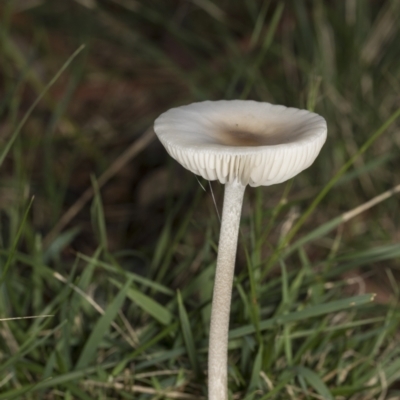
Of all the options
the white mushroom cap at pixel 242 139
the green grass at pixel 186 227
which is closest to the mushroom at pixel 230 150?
the white mushroom cap at pixel 242 139

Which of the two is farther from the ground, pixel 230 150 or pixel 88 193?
pixel 230 150

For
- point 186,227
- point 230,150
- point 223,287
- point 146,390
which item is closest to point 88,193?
point 186,227

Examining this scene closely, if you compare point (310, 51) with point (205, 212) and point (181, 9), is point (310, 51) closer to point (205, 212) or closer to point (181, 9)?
point (205, 212)

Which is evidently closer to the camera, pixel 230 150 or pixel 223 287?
pixel 230 150

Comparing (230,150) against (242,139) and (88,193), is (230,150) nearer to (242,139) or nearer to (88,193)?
(242,139)

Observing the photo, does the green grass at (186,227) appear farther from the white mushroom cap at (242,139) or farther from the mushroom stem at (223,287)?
the white mushroom cap at (242,139)

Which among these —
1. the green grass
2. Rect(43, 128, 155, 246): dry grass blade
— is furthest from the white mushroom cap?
Rect(43, 128, 155, 246): dry grass blade
